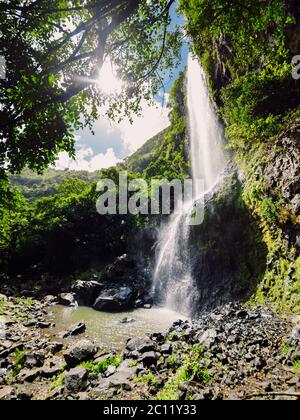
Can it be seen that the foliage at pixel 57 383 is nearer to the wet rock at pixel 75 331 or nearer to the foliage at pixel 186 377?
the foliage at pixel 186 377

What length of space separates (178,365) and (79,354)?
3.09 meters

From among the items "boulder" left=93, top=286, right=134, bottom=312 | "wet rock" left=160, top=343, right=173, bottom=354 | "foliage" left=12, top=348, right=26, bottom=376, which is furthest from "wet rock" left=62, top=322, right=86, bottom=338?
"wet rock" left=160, top=343, right=173, bottom=354

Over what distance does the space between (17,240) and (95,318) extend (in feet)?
53.6

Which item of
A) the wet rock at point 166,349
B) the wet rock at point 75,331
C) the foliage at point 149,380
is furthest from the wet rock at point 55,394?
the wet rock at point 75,331

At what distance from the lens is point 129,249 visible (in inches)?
1085

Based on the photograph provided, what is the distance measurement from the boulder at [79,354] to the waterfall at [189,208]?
7.37 metres

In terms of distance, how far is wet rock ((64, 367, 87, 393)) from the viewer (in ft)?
21.0

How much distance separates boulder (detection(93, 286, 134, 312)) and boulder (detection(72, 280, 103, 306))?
1.03m

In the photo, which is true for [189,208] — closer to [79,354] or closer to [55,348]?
[55,348]

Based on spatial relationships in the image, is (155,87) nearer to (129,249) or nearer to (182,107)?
(129,249)

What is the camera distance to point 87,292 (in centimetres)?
1961
